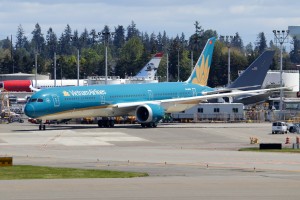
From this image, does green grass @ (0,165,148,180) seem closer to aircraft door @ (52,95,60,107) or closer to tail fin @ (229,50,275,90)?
aircraft door @ (52,95,60,107)

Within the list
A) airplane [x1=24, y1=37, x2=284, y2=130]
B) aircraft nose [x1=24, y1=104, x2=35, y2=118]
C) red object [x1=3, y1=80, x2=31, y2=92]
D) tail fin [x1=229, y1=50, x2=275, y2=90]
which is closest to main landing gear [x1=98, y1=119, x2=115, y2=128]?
airplane [x1=24, y1=37, x2=284, y2=130]

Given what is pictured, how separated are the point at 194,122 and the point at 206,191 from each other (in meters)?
74.1

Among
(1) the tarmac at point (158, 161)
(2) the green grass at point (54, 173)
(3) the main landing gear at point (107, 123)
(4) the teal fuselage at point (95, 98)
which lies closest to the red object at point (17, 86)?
(4) the teal fuselage at point (95, 98)

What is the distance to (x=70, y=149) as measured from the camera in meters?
69.2

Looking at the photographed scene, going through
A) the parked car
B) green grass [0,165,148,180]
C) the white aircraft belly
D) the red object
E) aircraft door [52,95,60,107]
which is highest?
the red object

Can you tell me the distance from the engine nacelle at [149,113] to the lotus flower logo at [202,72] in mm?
12154

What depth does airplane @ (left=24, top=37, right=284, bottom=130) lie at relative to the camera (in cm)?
8994

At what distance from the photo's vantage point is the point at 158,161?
5703 centimetres

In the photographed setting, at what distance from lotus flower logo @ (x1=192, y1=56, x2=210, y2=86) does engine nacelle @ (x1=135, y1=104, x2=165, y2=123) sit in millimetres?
12154

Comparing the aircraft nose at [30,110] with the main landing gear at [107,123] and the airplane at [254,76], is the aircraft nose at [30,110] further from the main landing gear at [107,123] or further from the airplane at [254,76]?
the airplane at [254,76]

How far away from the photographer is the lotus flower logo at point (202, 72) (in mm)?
107688

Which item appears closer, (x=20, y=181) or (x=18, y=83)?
(x=20, y=181)

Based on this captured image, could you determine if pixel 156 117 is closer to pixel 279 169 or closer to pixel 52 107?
pixel 52 107

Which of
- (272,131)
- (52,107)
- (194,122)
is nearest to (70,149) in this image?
(52,107)
